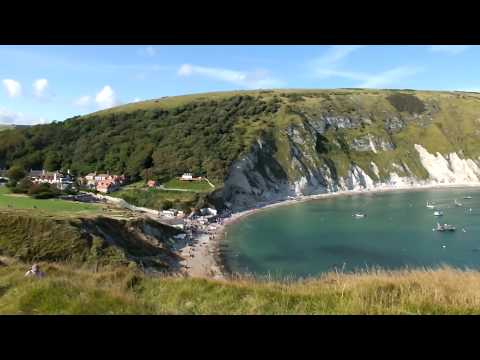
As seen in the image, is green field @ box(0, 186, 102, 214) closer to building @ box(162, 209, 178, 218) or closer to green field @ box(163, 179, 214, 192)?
building @ box(162, 209, 178, 218)

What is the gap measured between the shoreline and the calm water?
143cm

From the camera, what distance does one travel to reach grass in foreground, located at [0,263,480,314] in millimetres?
4785

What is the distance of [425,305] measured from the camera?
4.90 m

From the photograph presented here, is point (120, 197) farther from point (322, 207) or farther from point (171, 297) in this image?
point (171, 297)

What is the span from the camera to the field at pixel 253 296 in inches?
188

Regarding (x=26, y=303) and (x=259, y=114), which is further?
(x=259, y=114)

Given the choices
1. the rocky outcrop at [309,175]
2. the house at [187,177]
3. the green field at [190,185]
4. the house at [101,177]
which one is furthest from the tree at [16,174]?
the rocky outcrop at [309,175]

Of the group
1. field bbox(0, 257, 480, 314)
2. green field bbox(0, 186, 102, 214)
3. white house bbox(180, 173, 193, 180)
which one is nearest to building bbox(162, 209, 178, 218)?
green field bbox(0, 186, 102, 214)

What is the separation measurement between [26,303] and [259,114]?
13442cm

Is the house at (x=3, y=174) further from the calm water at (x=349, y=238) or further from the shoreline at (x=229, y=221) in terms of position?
the calm water at (x=349, y=238)

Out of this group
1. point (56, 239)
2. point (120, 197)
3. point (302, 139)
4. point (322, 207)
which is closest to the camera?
point (56, 239)

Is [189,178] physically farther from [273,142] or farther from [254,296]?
[254,296]
